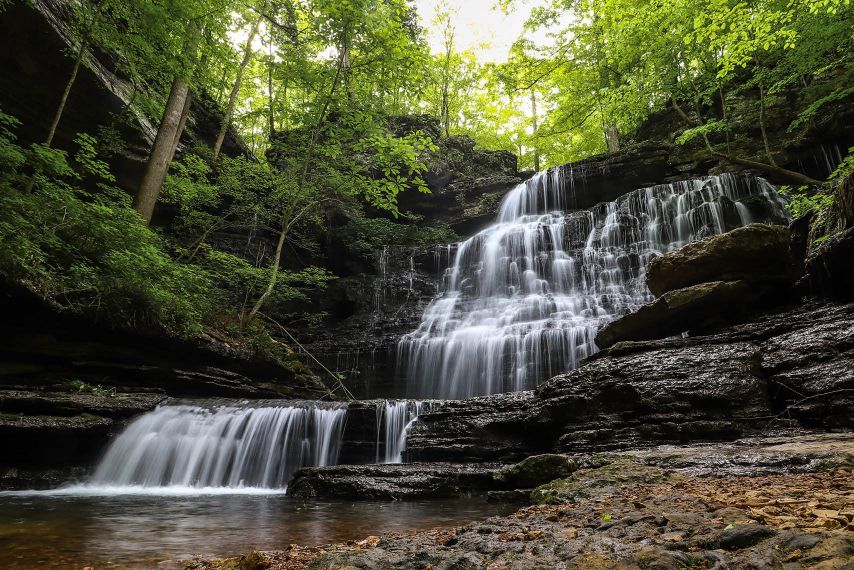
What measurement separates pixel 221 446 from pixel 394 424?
10.7 feet

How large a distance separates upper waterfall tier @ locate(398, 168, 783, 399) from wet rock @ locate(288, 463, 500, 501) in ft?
18.2

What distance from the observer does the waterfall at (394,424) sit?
26.6ft

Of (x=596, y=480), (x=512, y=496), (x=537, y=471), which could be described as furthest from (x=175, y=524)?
(x=596, y=480)

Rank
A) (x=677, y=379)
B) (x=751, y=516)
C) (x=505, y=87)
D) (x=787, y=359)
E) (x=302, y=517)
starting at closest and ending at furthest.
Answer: (x=751, y=516)
(x=302, y=517)
(x=787, y=359)
(x=677, y=379)
(x=505, y=87)

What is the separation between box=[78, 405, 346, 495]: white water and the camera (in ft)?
24.8

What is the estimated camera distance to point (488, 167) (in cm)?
2223

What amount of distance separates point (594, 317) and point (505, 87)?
9.05m

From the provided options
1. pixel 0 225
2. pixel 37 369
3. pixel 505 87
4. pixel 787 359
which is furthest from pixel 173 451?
pixel 505 87

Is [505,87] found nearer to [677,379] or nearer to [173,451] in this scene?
[677,379]

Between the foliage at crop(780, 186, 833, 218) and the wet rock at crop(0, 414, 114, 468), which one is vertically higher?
the foliage at crop(780, 186, 833, 218)

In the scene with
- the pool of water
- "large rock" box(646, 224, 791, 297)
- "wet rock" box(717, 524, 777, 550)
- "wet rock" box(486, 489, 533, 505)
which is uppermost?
"large rock" box(646, 224, 791, 297)

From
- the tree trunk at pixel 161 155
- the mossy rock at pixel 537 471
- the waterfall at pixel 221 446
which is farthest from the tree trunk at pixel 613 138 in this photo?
the mossy rock at pixel 537 471

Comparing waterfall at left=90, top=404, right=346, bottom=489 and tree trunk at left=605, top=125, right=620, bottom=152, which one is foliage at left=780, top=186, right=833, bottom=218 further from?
waterfall at left=90, top=404, right=346, bottom=489

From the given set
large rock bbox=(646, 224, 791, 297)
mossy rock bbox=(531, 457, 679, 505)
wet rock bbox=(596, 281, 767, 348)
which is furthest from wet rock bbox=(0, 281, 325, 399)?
large rock bbox=(646, 224, 791, 297)
